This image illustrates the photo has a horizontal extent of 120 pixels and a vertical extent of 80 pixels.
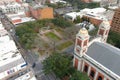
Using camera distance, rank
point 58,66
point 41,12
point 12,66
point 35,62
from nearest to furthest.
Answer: point 58,66 < point 12,66 < point 35,62 < point 41,12

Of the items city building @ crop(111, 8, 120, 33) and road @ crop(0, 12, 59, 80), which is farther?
city building @ crop(111, 8, 120, 33)

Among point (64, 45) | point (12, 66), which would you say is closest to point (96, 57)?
point (64, 45)

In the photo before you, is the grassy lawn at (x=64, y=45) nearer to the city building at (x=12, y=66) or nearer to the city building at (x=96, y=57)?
the city building at (x=12, y=66)

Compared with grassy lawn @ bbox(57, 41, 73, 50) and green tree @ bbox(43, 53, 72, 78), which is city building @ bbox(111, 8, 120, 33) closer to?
grassy lawn @ bbox(57, 41, 73, 50)

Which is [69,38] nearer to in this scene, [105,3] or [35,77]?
[35,77]

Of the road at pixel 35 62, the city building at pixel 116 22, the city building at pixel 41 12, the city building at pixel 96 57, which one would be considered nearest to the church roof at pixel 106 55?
the city building at pixel 96 57

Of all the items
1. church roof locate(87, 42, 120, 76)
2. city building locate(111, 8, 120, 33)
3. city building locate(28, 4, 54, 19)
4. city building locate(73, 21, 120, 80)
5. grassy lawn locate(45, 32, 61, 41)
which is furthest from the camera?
city building locate(28, 4, 54, 19)

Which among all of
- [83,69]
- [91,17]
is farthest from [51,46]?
[91,17]

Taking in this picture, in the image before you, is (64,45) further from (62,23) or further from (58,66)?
(58,66)

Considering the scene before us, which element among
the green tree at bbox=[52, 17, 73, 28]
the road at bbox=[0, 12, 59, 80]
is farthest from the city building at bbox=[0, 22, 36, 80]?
the green tree at bbox=[52, 17, 73, 28]

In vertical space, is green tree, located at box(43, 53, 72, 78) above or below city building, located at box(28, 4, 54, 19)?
below
